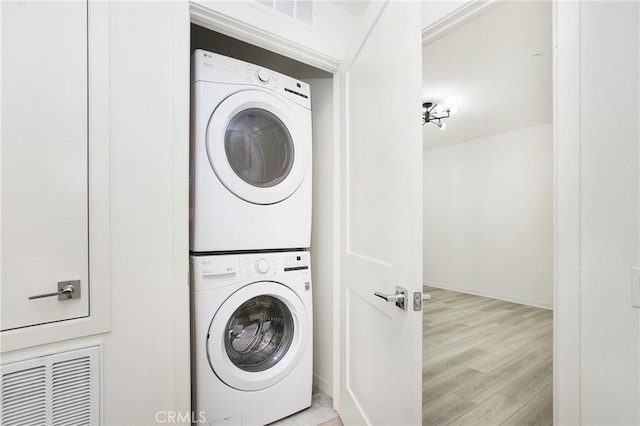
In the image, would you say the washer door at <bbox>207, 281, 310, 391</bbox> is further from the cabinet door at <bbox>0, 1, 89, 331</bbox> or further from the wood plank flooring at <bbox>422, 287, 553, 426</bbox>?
the wood plank flooring at <bbox>422, 287, 553, 426</bbox>

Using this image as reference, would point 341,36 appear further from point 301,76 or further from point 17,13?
point 17,13

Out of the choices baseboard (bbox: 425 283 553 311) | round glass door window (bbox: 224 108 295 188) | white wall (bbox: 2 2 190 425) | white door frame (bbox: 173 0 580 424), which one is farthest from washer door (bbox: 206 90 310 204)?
baseboard (bbox: 425 283 553 311)

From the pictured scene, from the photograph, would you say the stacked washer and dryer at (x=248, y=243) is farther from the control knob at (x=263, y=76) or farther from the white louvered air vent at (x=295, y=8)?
the white louvered air vent at (x=295, y=8)

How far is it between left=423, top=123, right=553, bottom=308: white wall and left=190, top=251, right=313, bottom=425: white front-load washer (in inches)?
145

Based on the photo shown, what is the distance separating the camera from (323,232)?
1903mm

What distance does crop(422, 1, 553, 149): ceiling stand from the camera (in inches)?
80.4

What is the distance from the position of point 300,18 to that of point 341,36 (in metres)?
0.28

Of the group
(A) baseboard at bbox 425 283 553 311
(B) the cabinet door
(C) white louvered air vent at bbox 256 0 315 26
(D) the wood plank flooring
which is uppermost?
(C) white louvered air vent at bbox 256 0 315 26

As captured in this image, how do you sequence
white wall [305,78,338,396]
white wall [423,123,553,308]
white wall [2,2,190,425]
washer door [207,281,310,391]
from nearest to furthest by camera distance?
white wall [2,2,190,425] → washer door [207,281,310,391] → white wall [305,78,338,396] → white wall [423,123,553,308]

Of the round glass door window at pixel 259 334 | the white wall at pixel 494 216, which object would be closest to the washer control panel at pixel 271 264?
the round glass door window at pixel 259 334

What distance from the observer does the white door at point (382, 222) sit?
98 centimetres

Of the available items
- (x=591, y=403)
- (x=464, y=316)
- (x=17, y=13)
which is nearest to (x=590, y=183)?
(x=591, y=403)

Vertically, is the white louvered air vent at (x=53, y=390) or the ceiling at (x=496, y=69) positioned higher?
the ceiling at (x=496, y=69)

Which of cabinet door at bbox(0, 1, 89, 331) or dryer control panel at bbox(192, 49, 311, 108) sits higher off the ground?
dryer control panel at bbox(192, 49, 311, 108)
